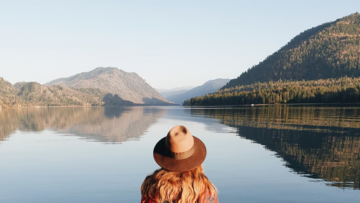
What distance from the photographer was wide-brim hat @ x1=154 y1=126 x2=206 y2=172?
514cm

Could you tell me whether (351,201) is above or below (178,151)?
below

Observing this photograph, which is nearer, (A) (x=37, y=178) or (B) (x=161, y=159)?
(B) (x=161, y=159)

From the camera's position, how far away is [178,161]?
5160 millimetres

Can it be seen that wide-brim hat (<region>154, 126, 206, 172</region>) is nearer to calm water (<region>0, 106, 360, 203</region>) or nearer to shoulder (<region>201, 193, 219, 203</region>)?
shoulder (<region>201, 193, 219, 203</region>)

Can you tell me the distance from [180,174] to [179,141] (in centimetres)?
58

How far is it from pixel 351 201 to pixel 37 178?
20009 millimetres

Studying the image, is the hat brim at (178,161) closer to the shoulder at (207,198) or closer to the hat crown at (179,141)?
the hat crown at (179,141)

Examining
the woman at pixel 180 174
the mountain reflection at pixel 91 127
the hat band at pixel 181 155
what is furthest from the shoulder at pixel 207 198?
the mountain reflection at pixel 91 127

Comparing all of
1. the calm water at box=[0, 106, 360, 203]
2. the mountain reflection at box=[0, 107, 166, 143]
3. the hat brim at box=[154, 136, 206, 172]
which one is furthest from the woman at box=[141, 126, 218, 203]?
the mountain reflection at box=[0, 107, 166, 143]

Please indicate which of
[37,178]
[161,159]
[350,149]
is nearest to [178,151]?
[161,159]

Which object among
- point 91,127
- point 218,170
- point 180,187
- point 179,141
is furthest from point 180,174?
point 91,127

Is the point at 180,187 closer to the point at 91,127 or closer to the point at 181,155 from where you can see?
the point at 181,155

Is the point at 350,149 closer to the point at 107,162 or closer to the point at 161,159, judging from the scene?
the point at 107,162

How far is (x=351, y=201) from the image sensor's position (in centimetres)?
1756
